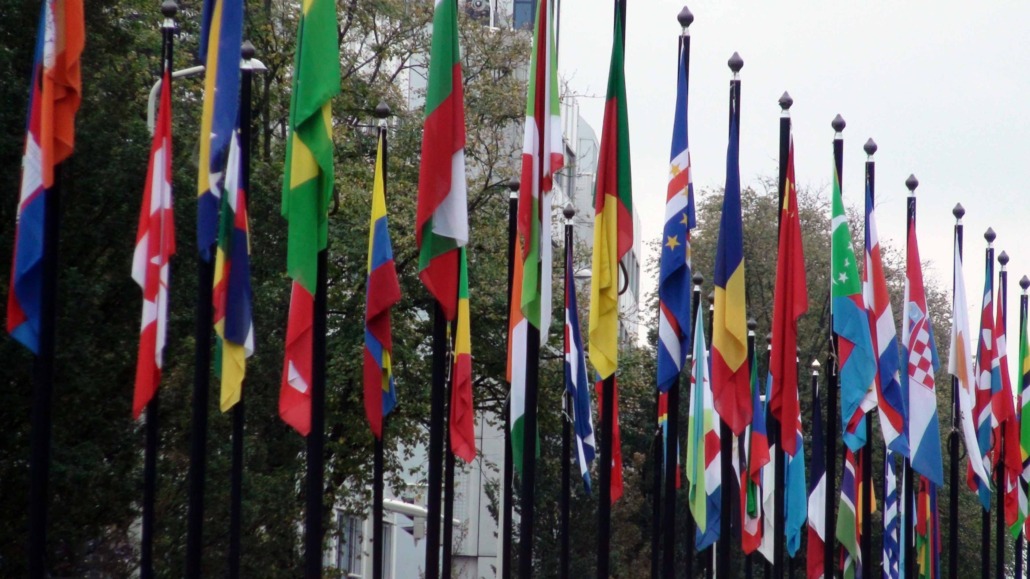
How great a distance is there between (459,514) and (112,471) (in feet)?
116

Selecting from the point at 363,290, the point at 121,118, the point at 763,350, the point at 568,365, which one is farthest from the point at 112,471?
the point at 763,350

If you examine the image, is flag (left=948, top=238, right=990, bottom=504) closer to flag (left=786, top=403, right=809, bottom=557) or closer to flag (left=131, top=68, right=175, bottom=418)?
flag (left=786, top=403, right=809, bottom=557)

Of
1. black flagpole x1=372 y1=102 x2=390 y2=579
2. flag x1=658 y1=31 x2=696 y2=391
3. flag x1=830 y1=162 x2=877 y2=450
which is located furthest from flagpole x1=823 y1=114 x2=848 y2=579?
black flagpole x1=372 y1=102 x2=390 y2=579

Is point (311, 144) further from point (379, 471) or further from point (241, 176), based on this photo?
point (379, 471)

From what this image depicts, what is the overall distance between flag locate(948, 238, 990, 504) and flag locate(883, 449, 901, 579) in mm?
5204

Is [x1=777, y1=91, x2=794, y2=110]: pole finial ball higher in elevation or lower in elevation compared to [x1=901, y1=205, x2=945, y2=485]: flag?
higher

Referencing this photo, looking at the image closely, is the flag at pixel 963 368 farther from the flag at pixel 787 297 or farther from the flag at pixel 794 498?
the flag at pixel 794 498

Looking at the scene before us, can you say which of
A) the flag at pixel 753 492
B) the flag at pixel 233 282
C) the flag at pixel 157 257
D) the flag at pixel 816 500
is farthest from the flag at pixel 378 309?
the flag at pixel 816 500

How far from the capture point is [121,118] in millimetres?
24281

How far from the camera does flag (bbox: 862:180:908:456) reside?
20.0 meters

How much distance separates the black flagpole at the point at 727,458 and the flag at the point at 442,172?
139 inches

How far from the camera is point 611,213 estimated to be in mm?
16000

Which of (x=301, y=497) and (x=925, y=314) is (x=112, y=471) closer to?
(x=301, y=497)

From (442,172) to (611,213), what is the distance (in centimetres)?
194
